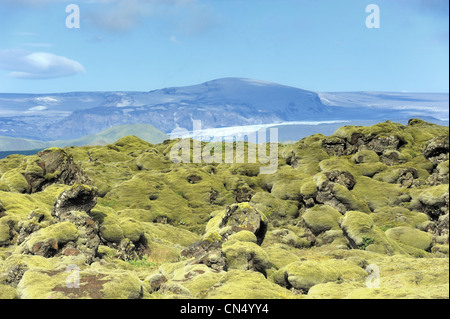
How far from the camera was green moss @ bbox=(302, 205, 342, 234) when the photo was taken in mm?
52719

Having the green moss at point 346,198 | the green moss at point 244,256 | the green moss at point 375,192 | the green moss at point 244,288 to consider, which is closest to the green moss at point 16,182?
the green moss at point 244,256

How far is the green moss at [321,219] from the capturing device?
52.7m

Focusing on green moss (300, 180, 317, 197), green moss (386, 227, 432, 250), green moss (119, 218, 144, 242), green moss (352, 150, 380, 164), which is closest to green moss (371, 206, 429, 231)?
green moss (386, 227, 432, 250)

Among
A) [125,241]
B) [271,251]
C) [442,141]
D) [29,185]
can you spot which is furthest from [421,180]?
[29,185]

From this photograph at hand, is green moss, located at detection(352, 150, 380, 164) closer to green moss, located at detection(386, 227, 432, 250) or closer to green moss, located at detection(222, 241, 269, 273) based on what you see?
green moss, located at detection(386, 227, 432, 250)

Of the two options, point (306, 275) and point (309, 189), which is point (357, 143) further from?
point (306, 275)

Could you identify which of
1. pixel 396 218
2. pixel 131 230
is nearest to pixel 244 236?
pixel 131 230

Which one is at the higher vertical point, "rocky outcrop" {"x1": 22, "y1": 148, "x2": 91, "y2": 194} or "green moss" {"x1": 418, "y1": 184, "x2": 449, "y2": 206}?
"rocky outcrop" {"x1": 22, "y1": 148, "x2": 91, "y2": 194}

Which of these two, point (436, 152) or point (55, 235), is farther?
point (436, 152)

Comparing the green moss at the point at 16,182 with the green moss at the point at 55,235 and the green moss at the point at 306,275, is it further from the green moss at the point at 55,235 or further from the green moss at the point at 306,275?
the green moss at the point at 306,275

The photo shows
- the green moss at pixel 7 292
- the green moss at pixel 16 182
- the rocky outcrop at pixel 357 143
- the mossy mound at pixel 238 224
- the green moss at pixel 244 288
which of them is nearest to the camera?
the green moss at pixel 244 288

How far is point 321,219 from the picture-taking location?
53.3 metres

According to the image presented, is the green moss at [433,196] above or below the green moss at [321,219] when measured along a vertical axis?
above
